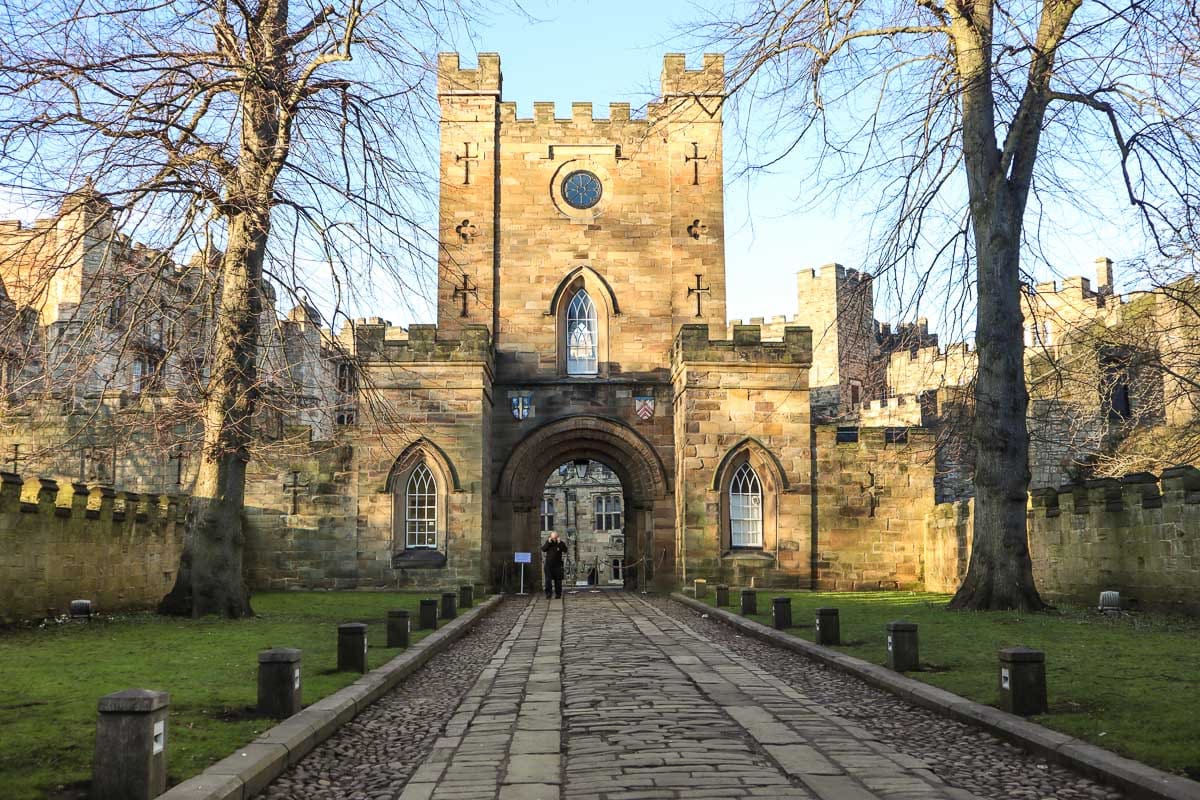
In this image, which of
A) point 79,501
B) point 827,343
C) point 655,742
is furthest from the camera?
point 827,343

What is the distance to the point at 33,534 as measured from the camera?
14.9 m

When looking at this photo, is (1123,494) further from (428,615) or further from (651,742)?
(651,742)

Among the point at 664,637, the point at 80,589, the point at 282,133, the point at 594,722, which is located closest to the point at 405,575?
the point at 80,589

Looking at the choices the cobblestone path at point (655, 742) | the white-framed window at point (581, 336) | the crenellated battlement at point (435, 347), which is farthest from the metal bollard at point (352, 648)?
the white-framed window at point (581, 336)

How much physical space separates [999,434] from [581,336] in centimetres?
1420

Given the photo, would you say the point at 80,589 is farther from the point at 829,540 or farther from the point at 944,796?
the point at 829,540

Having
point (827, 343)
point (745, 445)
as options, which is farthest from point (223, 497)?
point (827, 343)

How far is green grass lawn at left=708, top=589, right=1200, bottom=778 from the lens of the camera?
6.38 m

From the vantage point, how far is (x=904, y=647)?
30.9ft

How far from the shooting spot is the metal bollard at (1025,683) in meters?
7.11

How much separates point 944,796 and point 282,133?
9.57 metres

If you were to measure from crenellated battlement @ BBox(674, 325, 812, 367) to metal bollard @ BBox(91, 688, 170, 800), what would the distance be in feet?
66.2

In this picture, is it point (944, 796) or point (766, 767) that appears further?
point (766, 767)

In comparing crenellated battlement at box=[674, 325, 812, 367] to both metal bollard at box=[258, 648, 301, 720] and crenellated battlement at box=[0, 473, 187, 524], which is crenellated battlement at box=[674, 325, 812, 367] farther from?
metal bollard at box=[258, 648, 301, 720]
